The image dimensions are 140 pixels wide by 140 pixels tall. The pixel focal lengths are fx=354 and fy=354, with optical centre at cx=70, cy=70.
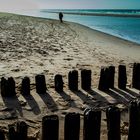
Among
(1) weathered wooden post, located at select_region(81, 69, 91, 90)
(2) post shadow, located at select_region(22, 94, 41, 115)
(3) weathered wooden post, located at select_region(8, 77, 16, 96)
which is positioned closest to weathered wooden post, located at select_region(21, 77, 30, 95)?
(2) post shadow, located at select_region(22, 94, 41, 115)

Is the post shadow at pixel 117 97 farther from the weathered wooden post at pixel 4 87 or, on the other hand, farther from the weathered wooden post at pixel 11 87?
the weathered wooden post at pixel 4 87

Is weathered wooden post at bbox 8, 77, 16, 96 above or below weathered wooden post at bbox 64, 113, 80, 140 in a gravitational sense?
above

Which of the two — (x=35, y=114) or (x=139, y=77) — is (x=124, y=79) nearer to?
(x=139, y=77)

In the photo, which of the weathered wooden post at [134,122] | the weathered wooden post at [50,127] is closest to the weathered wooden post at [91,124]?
the weathered wooden post at [50,127]

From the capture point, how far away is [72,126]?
4.62 metres

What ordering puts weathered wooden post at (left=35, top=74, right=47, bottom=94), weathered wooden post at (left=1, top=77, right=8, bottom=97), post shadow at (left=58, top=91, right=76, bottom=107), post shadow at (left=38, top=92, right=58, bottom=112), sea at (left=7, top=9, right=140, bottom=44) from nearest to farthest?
post shadow at (left=38, top=92, right=58, bottom=112) < post shadow at (left=58, top=91, right=76, bottom=107) < weathered wooden post at (left=1, top=77, right=8, bottom=97) < weathered wooden post at (left=35, top=74, right=47, bottom=94) < sea at (left=7, top=9, right=140, bottom=44)

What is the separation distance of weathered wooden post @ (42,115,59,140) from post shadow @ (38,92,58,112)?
2099 millimetres

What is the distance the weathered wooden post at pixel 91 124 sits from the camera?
461 cm

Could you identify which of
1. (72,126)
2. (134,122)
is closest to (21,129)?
(72,126)


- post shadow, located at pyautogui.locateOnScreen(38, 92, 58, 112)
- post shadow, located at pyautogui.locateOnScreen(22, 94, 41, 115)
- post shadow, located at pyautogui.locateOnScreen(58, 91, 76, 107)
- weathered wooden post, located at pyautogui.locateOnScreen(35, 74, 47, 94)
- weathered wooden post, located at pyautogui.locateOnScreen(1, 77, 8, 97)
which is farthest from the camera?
weathered wooden post, located at pyautogui.locateOnScreen(35, 74, 47, 94)

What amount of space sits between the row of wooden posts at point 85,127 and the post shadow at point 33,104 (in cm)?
195

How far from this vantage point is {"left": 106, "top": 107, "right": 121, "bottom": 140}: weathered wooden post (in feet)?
15.7

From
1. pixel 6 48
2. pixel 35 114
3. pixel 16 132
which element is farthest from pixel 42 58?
pixel 16 132

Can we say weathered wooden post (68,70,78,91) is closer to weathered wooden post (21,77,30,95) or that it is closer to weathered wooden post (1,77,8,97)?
weathered wooden post (21,77,30,95)
